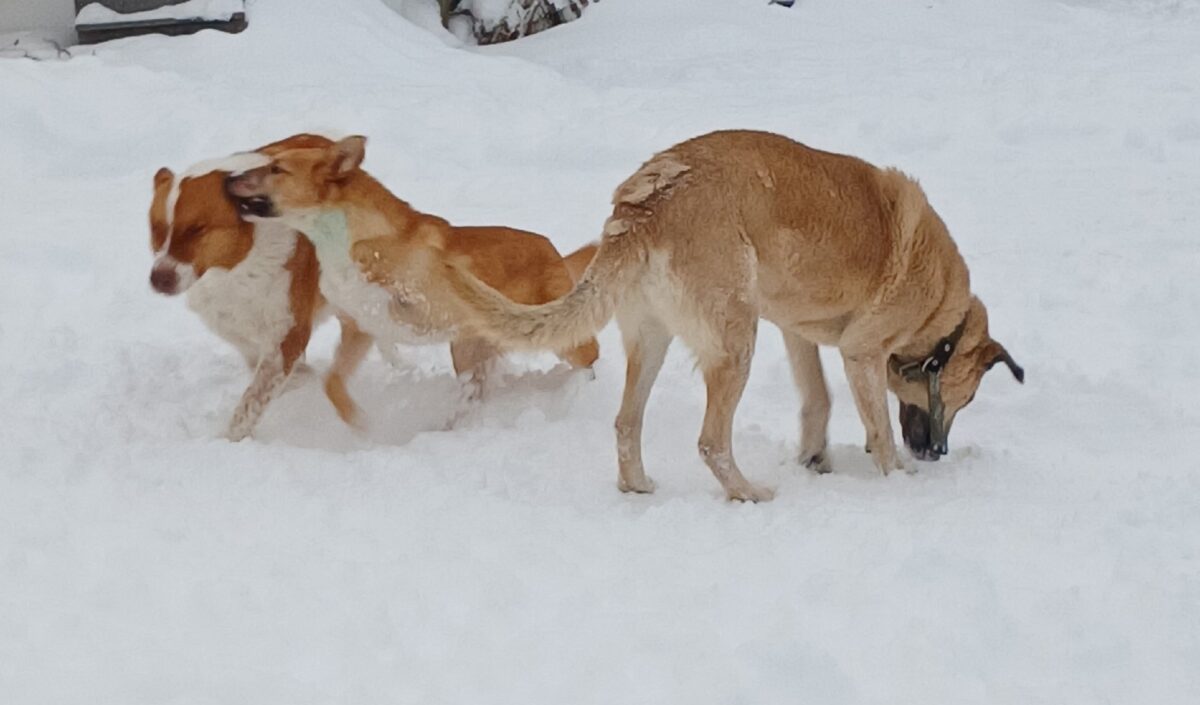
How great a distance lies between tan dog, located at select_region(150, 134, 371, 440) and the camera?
4.94 m

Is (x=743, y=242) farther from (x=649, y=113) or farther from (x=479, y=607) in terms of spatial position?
(x=649, y=113)

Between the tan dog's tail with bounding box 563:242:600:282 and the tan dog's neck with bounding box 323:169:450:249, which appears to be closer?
the tan dog's neck with bounding box 323:169:450:249

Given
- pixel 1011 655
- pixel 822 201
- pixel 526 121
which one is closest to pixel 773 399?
pixel 822 201

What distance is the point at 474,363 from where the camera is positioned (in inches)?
222

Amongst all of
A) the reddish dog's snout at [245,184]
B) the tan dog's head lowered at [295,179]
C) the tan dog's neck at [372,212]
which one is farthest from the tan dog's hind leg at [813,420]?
the reddish dog's snout at [245,184]

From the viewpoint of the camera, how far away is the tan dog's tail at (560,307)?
14.3 feet

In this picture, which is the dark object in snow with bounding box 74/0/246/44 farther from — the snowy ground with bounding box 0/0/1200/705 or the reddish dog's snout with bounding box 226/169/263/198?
the reddish dog's snout with bounding box 226/169/263/198

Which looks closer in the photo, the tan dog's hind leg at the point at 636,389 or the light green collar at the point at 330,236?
the tan dog's hind leg at the point at 636,389

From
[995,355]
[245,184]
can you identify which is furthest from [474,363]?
[995,355]

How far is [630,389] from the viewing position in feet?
15.6

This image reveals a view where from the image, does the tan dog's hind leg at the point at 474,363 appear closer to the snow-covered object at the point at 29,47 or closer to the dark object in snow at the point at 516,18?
the snow-covered object at the point at 29,47

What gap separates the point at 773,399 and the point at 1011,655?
110 inches

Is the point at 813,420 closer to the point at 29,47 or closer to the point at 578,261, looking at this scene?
the point at 578,261

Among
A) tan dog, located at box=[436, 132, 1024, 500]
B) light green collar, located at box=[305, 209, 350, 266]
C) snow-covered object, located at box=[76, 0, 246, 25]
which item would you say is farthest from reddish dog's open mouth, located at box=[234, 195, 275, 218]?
snow-covered object, located at box=[76, 0, 246, 25]
